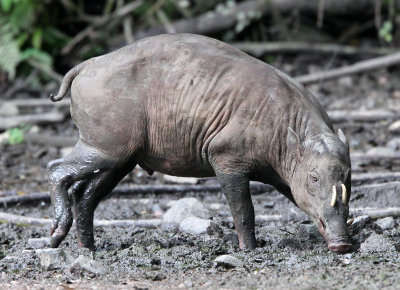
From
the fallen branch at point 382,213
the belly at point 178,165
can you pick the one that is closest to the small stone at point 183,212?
the belly at point 178,165

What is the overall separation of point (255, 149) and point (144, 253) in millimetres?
1135

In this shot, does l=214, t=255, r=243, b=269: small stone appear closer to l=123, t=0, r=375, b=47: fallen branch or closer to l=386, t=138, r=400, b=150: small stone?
l=386, t=138, r=400, b=150: small stone

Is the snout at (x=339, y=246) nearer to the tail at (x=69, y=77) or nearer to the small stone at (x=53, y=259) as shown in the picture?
the small stone at (x=53, y=259)

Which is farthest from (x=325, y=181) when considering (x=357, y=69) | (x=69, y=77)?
(x=357, y=69)

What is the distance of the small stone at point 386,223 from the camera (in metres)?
6.28

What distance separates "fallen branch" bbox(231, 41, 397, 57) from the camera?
1338 cm

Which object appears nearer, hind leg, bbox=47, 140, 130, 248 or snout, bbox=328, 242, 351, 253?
snout, bbox=328, 242, 351, 253

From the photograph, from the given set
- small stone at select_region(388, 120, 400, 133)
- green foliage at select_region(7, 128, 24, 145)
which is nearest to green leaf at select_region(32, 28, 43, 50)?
green foliage at select_region(7, 128, 24, 145)

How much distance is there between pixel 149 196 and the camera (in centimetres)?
803

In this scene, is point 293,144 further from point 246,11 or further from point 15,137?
point 246,11

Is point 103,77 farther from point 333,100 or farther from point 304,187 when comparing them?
point 333,100

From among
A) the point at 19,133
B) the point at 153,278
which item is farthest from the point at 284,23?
the point at 153,278

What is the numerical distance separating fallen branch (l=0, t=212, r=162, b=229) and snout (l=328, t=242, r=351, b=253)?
6.40 feet

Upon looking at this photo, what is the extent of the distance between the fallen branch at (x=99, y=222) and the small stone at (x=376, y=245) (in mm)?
1903
